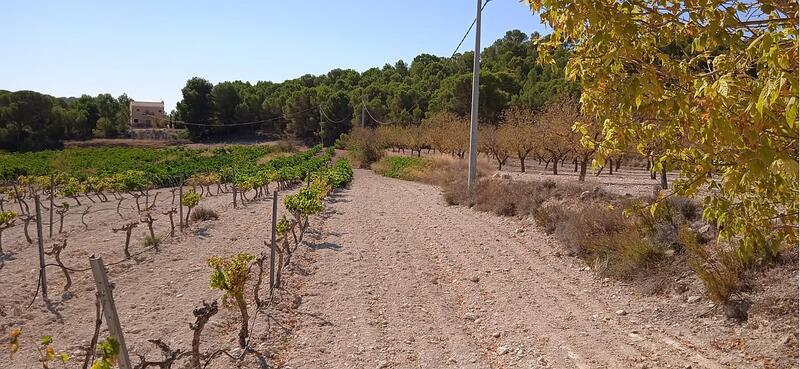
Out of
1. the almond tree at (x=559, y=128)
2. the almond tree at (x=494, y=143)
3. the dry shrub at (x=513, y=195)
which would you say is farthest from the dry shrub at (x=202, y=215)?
the almond tree at (x=494, y=143)

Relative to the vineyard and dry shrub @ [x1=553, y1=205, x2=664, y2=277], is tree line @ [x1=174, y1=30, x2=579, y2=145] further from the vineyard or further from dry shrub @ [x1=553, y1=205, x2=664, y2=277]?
the vineyard

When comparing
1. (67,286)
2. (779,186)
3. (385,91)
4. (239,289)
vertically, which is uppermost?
(385,91)

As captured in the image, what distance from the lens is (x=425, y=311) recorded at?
6355 millimetres

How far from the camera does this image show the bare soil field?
16.2 feet

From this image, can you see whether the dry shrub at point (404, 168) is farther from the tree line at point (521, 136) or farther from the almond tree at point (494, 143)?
the almond tree at point (494, 143)

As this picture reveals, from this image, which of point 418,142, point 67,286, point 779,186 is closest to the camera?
point 779,186

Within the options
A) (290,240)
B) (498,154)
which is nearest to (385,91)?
(498,154)

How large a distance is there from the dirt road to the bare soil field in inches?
0.8

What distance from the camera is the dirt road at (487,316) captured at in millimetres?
4902

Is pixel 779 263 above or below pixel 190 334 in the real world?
above

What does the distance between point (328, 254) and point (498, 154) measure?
27.3 m

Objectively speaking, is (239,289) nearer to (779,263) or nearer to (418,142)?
(779,263)

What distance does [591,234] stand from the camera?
920 cm

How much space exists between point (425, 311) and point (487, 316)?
755 mm
